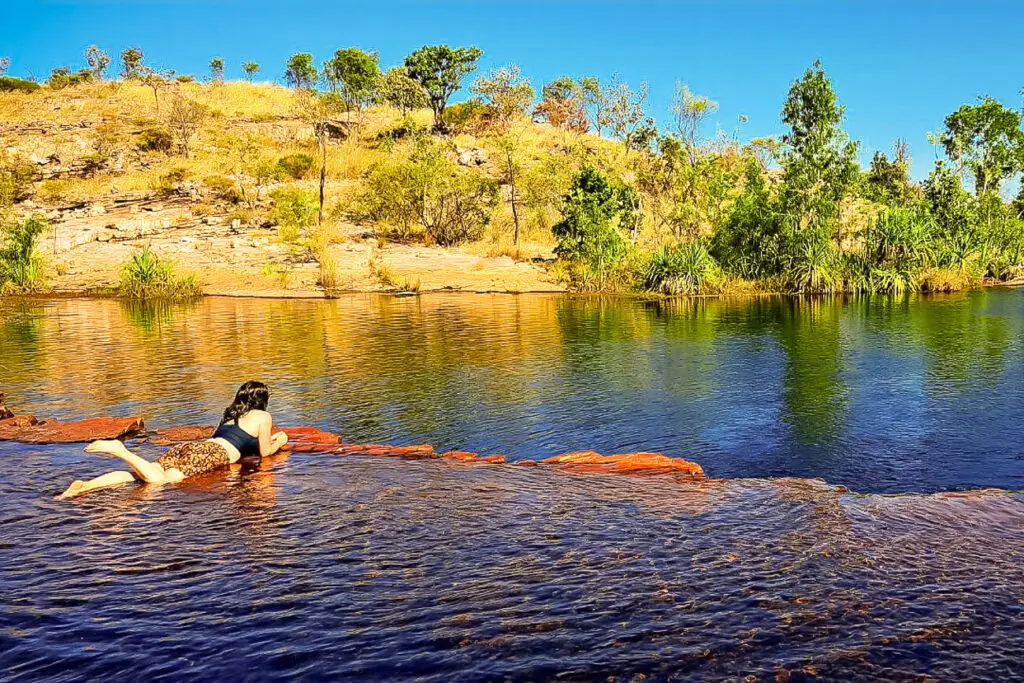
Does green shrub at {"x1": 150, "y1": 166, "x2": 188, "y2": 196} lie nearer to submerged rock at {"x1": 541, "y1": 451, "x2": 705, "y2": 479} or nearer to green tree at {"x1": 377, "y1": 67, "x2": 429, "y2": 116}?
green tree at {"x1": 377, "y1": 67, "x2": 429, "y2": 116}

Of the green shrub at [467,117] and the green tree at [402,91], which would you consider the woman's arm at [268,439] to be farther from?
the green tree at [402,91]

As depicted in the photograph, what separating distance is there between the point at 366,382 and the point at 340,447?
16.8 ft

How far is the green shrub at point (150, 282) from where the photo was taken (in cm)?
3662

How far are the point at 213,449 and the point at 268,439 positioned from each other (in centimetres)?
79

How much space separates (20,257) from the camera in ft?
119

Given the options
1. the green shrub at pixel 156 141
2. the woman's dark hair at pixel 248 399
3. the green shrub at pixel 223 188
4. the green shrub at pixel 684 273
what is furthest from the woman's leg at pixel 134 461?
the green shrub at pixel 156 141

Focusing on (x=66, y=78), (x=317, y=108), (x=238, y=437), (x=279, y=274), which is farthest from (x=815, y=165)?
(x=66, y=78)

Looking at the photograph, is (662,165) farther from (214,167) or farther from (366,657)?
(366,657)

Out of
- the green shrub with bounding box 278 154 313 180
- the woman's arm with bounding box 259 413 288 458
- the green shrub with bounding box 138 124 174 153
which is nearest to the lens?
the woman's arm with bounding box 259 413 288 458

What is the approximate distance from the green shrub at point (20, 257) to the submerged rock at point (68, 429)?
90.1 ft

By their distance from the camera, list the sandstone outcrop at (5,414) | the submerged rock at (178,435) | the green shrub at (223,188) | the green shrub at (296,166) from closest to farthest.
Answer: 1. the submerged rock at (178,435)
2. the sandstone outcrop at (5,414)
3. the green shrub at (223,188)
4. the green shrub at (296,166)

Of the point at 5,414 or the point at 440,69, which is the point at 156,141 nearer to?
the point at 440,69

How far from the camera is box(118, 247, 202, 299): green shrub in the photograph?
36.6m

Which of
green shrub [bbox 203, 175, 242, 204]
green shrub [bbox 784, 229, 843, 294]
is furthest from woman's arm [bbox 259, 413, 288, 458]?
green shrub [bbox 203, 175, 242, 204]
